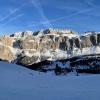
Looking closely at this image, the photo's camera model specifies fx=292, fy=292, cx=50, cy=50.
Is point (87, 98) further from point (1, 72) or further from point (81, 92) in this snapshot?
point (1, 72)

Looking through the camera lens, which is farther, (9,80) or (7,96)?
(9,80)

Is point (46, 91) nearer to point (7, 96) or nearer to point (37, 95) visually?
point (37, 95)

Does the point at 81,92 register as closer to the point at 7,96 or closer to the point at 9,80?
the point at 7,96

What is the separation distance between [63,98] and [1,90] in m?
2.67

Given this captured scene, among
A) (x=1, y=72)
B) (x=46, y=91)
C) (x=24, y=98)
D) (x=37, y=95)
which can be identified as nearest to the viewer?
(x=24, y=98)

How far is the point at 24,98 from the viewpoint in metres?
11.1

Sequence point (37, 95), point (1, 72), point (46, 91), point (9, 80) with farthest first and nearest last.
Answer: 1. point (1, 72)
2. point (9, 80)
3. point (46, 91)
4. point (37, 95)

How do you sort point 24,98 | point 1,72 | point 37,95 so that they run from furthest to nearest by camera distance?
point 1,72 → point 37,95 → point 24,98

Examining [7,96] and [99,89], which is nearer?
[7,96]

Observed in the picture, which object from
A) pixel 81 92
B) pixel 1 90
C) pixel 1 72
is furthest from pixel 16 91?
pixel 1 72

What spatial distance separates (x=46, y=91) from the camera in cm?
1292

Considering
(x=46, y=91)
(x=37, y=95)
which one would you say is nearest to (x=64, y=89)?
(x=46, y=91)

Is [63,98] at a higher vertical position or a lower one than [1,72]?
lower

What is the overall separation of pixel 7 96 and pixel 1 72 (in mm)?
5977
